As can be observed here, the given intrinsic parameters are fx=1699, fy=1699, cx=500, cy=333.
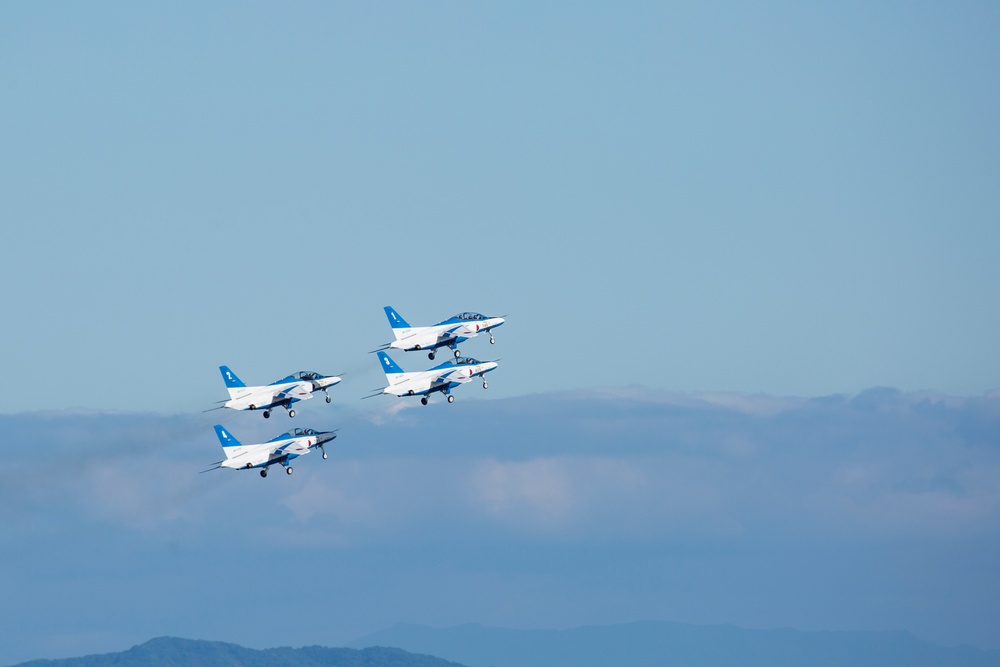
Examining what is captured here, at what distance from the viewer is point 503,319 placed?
175625 mm

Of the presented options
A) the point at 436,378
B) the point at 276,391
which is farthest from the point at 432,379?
the point at 276,391

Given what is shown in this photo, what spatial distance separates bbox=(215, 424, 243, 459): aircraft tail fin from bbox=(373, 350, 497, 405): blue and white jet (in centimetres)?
1681

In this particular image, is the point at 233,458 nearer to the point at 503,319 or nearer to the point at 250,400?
the point at 250,400

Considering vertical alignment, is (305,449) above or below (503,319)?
below

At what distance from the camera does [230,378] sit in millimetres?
166875

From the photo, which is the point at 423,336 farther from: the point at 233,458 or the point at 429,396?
the point at 233,458

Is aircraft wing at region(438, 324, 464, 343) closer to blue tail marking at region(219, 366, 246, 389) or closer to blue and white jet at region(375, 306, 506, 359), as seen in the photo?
blue and white jet at region(375, 306, 506, 359)

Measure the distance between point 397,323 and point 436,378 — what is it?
7172mm

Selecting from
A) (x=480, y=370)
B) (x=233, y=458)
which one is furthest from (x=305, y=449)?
(x=480, y=370)

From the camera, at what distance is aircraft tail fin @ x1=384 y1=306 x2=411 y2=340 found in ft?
549

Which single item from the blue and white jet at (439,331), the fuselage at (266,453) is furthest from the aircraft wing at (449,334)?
the fuselage at (266,453)

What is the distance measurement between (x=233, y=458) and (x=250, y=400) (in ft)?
26.1

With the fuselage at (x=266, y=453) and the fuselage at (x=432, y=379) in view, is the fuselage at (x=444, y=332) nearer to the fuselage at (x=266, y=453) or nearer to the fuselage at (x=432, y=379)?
the fuselage at (x=432, y=379)

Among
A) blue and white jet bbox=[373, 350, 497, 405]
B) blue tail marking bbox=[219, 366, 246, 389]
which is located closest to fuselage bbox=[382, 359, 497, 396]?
blue and white jet bbox=[373, 350, 497, 405]
